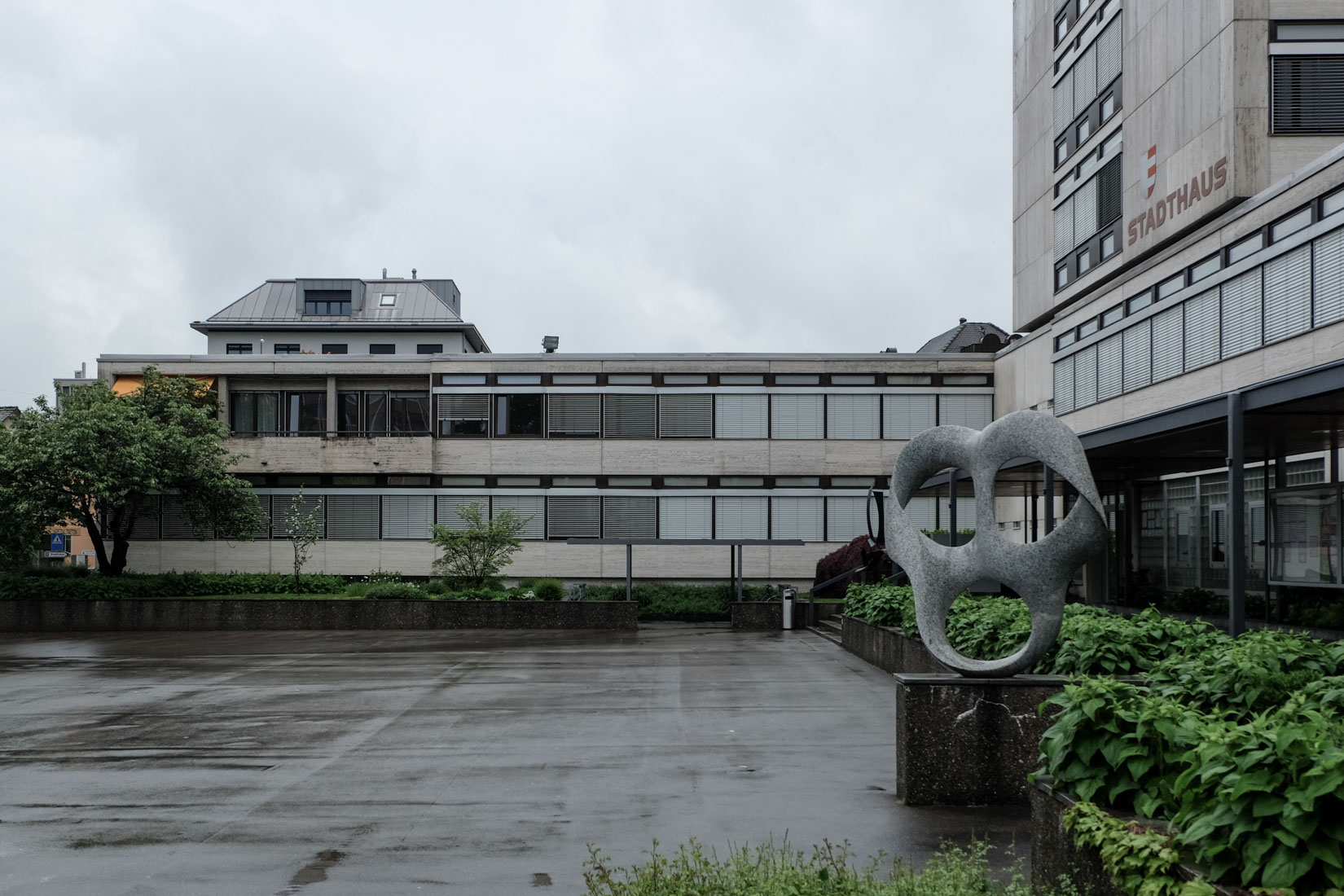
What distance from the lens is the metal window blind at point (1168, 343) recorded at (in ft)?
83.9

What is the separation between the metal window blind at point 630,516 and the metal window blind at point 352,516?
813 cm

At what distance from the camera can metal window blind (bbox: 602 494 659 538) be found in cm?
4272

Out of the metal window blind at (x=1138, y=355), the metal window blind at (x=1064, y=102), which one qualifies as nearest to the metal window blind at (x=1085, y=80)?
the metal window blind at (x=1064, y=102)

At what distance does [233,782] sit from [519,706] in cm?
563

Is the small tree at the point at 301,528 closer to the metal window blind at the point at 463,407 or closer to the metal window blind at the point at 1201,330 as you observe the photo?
the metal window blind at the point at 463,407

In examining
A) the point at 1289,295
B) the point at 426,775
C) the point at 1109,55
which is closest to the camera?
the point at 426,775

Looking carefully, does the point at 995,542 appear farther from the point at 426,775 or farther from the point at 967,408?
the point at 967,408

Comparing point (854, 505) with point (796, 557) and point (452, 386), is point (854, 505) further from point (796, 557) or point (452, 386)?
point (452, 386)

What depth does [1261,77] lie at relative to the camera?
23.8m

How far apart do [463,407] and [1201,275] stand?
26081 mm

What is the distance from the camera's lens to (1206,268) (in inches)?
976

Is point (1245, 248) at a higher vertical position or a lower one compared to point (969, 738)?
higher

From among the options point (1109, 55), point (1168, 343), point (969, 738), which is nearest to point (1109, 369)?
point (1168, 343)

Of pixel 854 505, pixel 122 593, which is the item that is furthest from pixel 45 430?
pixel 854 505
